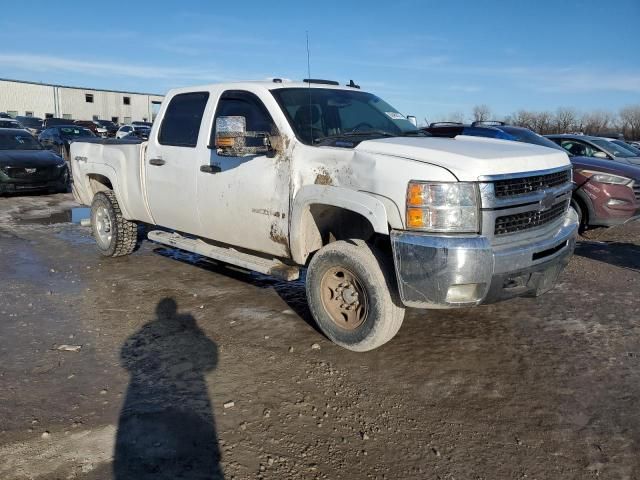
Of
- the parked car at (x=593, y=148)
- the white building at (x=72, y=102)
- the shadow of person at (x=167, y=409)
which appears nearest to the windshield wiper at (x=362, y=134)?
the shadow of person at (x=167, y=409)

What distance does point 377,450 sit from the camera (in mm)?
2768

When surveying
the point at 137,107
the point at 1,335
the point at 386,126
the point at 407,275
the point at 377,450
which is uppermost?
the point at 137,107

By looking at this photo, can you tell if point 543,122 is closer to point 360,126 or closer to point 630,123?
point 630,123

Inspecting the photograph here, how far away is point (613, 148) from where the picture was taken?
431 inches

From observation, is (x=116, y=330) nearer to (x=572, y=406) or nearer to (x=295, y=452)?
(x=295, y=452)

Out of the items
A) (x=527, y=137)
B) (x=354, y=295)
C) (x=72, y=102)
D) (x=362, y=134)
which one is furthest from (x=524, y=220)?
(x=72, y=102)

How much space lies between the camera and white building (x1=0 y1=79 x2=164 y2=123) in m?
55.9

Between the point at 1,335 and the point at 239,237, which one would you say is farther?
the point at 239,237

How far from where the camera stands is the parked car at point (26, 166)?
38.1ft

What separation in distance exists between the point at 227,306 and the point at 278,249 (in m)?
0.99

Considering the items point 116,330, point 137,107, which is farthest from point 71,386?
point 137,107

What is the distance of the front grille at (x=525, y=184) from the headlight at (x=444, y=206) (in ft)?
0.74

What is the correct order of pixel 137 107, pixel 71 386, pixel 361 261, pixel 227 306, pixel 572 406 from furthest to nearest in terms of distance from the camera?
pixel 137 107
pixel 227 306
pixel 361 261
pixel 71 386
pixel 572 406

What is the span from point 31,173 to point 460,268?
1153 centimetres
